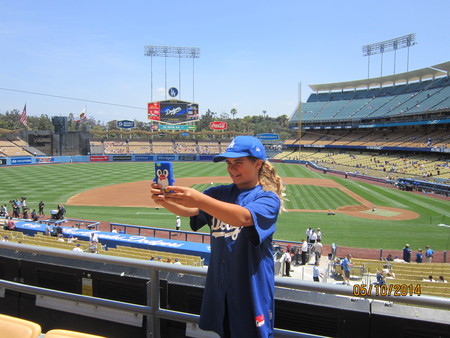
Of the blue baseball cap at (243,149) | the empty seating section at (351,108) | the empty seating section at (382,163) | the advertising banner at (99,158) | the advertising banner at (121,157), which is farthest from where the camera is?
the empty seating section at (351,108)

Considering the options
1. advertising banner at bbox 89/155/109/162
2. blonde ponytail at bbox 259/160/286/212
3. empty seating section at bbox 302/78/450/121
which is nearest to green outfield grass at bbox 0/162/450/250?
blonde ponytail at bbox 259/160/286/212

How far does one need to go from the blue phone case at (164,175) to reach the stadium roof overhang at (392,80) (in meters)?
67.9

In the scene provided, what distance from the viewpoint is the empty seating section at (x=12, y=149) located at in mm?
60062

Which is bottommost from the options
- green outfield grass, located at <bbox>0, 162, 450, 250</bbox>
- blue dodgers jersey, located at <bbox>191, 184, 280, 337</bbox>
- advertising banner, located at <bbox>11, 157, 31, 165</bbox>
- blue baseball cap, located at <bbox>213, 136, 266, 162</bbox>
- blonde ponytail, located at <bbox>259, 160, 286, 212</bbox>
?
green outfield grass, located at <bbox>0, 162, 450, 250</bbox>

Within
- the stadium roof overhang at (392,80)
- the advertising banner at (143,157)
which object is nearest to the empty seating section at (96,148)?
the advertising banner at (143,157)

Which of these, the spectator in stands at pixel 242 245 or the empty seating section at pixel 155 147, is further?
the empty seating section at pixel 155 147

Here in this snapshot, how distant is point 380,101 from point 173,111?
4623 centimetres

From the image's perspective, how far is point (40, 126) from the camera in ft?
351

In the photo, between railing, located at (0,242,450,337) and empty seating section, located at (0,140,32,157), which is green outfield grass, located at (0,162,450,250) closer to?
railing, located at (0,242,450,337)

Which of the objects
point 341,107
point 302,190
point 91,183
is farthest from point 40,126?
point 302,190

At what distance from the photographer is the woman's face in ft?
6.89

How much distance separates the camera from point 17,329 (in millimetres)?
2121

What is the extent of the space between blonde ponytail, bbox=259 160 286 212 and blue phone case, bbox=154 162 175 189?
0.61 m

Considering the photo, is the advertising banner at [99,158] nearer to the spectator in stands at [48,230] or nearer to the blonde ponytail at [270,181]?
the spectator in stands at [48,230]
